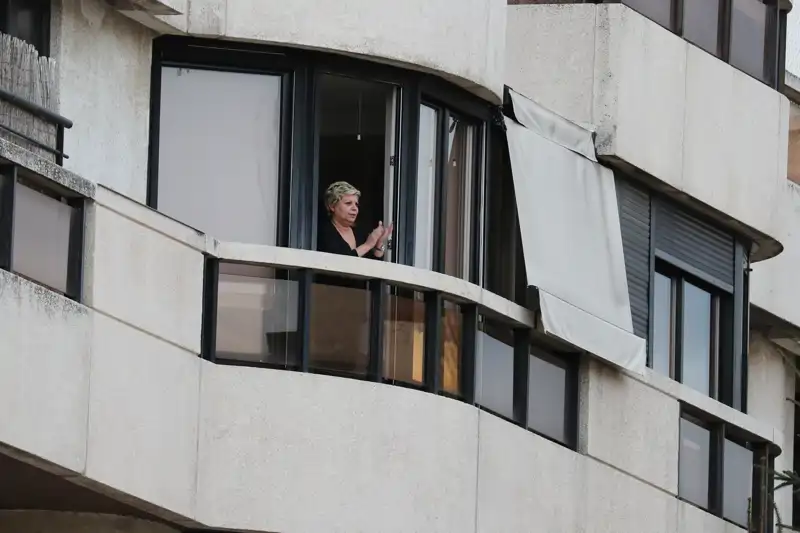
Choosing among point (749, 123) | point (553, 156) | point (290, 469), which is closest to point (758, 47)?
point (749, 123)

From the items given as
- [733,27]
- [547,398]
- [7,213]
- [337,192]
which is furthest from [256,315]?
[733,27]

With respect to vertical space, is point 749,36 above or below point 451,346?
above

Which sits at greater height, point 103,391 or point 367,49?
point 367,49

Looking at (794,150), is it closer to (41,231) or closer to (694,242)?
(694,242)

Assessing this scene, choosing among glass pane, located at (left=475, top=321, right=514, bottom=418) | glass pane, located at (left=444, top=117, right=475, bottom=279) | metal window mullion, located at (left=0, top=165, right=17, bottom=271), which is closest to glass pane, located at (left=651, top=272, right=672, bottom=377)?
glass pane, located at (left=475, top=321, right=514, bottom=418)

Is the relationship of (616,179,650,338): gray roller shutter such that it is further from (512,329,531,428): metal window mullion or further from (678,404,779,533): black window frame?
(512,329,531,428): metal window mullion

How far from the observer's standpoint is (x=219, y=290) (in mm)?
20562

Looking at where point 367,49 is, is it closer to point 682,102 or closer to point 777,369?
point 682,102

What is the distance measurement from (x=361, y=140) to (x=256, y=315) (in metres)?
1.65

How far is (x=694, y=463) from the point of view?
24656 mm

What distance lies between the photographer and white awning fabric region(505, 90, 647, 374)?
2262 cm

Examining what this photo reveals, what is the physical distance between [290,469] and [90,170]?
2.42m

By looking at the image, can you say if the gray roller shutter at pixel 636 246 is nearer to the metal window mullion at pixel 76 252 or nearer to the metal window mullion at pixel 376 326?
the metal window mullion at pixel 376 326

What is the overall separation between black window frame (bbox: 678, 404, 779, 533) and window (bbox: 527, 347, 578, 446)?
1.60m
